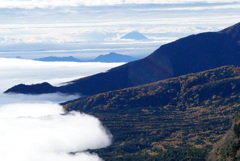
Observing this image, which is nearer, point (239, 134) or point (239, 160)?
point (239, 160)

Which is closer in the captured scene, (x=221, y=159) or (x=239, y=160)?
(x=239, y=160)

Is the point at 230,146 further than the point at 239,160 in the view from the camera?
Yes
